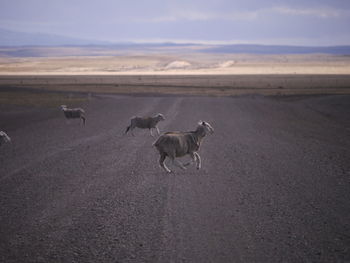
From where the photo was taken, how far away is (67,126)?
21.0 m

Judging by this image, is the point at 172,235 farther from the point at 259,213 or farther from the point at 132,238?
the point at 259,213

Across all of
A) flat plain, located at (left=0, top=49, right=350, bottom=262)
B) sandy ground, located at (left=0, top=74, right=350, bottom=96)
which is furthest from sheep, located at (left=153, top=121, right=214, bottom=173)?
sandy ground, located at (left=0, top=74, right=350, bottom=96)

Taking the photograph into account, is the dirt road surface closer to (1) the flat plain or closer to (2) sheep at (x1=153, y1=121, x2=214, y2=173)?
(1) the flat plain

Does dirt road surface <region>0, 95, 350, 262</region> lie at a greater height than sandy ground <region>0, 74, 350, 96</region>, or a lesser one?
greater

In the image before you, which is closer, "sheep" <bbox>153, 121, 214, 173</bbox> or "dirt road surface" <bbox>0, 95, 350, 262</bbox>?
"dirt road surface" <bbox>0, 95, 350, 262</bbox>

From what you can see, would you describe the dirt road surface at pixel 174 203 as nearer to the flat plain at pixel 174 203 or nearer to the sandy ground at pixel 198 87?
the flat plain at pixel 174 203

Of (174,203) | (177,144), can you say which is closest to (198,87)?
(177,144)

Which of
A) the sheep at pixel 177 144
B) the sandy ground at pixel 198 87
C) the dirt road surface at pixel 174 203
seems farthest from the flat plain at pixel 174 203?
the sandy ground at pixel 198 87

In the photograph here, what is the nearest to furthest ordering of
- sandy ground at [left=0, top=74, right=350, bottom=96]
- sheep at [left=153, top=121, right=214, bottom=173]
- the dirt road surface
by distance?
the dirt road surface, sheep at [left=153, top=121, right=214, bottom=173], sandy ground at [left=0, top=74, right=350, bottom=96]

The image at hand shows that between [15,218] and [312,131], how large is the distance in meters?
15.2

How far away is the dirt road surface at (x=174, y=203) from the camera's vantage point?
6355 millimetres

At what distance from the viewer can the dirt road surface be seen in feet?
20.9

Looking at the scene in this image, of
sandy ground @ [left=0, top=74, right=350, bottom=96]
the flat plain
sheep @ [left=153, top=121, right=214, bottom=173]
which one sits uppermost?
sheep @ [left=153, top=121, right=214, bottom=173]

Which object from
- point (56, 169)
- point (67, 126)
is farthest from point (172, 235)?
point (67, 126)
